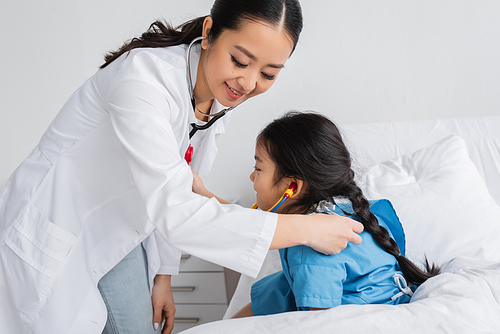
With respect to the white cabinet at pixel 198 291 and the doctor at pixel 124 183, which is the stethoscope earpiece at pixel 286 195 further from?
the white cabinet at pixel 198 291

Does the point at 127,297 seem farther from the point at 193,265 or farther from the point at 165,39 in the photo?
the point at 193,265

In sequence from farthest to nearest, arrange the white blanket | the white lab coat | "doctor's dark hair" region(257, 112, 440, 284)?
"doctor's dark hair" region(257, 112, 440, 284) < the white lab coat < the white blanket

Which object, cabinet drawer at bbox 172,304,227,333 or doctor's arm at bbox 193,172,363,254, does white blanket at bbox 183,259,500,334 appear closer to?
doctor's arm at bbox 193,172,363,254

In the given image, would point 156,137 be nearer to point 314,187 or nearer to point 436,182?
point 314,187

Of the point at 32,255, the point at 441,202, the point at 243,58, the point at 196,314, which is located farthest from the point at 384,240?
the point at 196,314

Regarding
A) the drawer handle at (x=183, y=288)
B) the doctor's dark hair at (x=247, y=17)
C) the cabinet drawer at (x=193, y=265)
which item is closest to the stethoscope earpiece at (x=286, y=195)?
the doctor's dark hair at (x=247, y=17)

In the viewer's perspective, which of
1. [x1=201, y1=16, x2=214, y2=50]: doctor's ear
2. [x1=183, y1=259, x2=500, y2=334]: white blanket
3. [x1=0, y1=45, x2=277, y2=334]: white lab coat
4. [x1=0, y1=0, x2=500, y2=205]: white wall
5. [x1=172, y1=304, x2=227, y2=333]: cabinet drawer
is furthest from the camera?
[x1=172, y1=304, x2=227, y2=333]: cabinet drawer

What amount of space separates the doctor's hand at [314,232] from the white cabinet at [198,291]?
1.05 meters

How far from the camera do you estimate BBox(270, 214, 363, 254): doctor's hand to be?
70 cm

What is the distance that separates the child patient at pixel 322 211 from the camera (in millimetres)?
836

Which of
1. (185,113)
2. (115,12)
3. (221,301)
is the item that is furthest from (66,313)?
(115,12)

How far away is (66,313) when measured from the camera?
0.85 metres

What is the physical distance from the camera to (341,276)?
0.82 meters

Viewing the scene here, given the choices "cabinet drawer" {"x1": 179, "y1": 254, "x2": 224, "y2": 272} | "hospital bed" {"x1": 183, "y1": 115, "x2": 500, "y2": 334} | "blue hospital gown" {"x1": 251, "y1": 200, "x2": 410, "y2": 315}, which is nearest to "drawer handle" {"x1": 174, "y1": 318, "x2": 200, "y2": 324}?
"cabinet drawer" {"x1": 179, "y1": 254, "x2": 224, "y2": 272}
